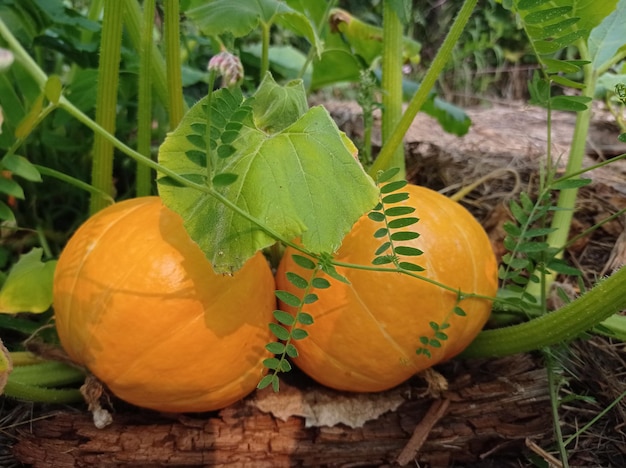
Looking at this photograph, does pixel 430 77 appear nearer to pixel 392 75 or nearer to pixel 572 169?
pixel 392 75

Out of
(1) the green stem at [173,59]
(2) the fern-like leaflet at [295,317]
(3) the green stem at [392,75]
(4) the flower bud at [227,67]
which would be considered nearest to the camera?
(4) the flower bud at [227,67]

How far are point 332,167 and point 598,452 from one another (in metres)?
0.78

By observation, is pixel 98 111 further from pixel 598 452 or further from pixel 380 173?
pixel 598 452

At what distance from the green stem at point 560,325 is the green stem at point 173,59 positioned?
28.7 inches

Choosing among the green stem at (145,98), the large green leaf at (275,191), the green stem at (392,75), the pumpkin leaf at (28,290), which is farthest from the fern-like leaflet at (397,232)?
the pumpkin leaf at (28,290)

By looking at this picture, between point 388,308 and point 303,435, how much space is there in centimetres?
29

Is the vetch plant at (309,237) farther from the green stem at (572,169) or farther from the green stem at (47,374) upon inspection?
the green stem at (572,169)

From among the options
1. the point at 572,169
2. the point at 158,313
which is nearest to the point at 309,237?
the point at 158,313

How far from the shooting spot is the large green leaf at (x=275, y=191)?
900 mm

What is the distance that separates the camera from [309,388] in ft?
4.15

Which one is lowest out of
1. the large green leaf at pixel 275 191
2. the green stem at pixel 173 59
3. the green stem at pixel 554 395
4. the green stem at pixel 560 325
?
the green stem at pixel 554 395

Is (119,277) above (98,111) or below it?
below

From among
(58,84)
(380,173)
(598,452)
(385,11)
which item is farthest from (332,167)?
(598,452)

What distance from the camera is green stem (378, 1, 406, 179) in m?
1.40
